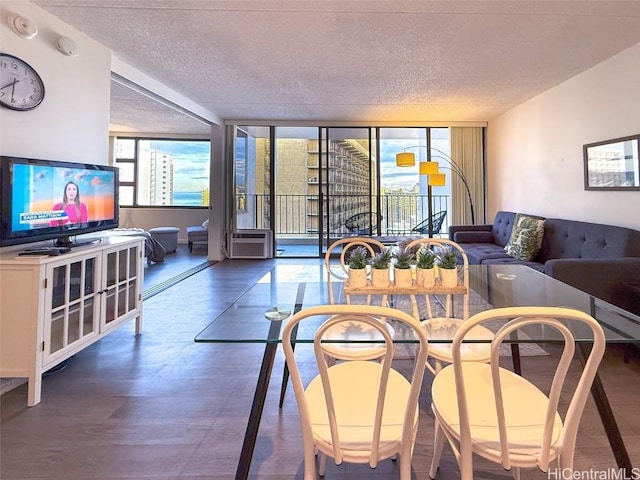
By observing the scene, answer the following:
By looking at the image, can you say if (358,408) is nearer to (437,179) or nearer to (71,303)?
(71,303)

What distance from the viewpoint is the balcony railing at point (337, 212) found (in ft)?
21.5

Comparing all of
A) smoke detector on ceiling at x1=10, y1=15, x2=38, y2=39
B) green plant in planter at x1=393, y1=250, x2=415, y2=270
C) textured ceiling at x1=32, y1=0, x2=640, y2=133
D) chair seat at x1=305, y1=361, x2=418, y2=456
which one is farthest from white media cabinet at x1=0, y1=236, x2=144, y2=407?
green plant in planter at x1=393, y1=250, x2=415, y2=270

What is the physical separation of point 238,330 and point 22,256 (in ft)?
4.87

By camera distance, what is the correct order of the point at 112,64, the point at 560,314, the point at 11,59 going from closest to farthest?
the point at 560,314 < the point at 11,59 < the point at 112,64

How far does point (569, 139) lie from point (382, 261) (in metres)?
3.42

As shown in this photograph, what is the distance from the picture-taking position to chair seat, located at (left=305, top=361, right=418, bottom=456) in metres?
1.05

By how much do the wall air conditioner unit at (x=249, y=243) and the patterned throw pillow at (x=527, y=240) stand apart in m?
4.03

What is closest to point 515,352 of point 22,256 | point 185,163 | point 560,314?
point 560,314

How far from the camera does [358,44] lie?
3.01m

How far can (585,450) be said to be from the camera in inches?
59.3

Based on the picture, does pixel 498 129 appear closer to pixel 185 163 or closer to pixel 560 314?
pixel 560 314

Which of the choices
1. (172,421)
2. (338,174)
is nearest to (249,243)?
(338,174)

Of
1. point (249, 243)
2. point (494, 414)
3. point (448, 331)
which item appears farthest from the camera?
A: point (249, 243)

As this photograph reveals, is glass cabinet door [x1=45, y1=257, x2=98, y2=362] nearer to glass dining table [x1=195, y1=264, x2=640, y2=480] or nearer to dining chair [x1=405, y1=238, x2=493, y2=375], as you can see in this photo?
glass dining table [x1=195, y1=264, x2=640, y2=480]
